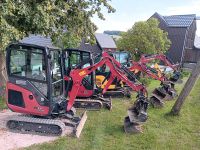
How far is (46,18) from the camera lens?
11523 mm

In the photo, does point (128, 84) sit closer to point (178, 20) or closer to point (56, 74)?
point (56, 74)

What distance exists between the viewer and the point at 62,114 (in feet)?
32.8

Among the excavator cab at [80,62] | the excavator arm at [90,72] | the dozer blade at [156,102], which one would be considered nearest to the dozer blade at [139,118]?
the excavator arm at [90,72]

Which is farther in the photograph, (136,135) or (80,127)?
(80,127)

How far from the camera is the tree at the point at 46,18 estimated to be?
10.3 metres

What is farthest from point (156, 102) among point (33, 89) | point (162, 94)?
point (33, 89)

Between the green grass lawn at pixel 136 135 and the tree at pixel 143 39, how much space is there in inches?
738

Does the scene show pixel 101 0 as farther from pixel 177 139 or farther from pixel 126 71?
pixel 177 139

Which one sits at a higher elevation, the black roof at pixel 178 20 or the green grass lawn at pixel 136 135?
the black roof at pixel 178 20

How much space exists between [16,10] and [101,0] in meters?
4.71

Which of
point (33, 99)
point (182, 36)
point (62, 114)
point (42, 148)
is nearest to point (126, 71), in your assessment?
point (62, 114)

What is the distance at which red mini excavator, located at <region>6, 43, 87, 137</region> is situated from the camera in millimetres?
9008

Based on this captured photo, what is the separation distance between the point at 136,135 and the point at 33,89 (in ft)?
10.1

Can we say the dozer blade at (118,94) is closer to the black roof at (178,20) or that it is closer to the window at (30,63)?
the window at (30,63)
